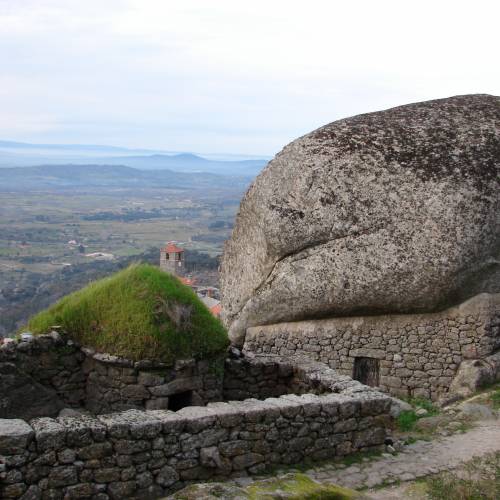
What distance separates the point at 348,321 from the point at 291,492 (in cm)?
781

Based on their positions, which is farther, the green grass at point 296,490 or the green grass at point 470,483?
the green grass at point 470,483

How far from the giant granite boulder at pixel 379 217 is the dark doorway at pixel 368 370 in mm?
1096

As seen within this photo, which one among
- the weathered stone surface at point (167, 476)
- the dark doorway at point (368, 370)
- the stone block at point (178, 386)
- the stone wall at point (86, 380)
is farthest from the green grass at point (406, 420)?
the weathered stone surface at point (167, 476)

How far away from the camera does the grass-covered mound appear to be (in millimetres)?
9984

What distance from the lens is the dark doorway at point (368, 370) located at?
15438 mm

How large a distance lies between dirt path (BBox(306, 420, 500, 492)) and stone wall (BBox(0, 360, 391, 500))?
0.31 metres

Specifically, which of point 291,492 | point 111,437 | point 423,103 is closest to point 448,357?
point 423,103

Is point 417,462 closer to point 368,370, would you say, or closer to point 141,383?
point 141,383

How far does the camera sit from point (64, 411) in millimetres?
10086

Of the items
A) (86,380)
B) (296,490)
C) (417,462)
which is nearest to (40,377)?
(86,380)

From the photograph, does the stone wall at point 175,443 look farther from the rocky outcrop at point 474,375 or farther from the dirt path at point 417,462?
the rocky outcrop at point 474,375

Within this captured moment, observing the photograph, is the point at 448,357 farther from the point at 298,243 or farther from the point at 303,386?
the point at 303,386

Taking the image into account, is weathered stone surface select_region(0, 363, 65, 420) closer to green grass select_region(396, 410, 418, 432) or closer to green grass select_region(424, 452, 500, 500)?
green grass select_region(424, 452, 500, 500)

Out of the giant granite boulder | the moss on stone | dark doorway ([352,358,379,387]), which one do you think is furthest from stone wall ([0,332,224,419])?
dark doorway ([352,358,379,387])
